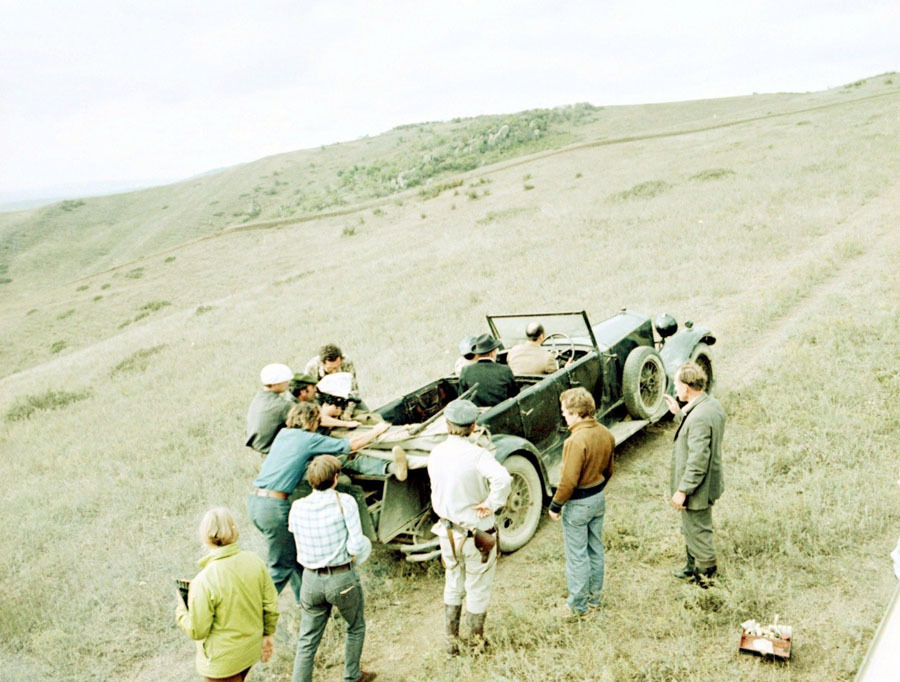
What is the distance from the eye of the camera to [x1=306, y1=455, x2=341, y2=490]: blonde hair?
3.64 meters

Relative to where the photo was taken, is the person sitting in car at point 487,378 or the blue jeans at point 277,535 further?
the person sitting in car at point 487,378

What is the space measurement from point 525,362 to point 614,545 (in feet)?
6.68

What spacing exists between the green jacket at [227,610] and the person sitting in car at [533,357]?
357cm

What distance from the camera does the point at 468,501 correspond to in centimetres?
386

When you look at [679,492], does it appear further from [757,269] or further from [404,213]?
[404,213]

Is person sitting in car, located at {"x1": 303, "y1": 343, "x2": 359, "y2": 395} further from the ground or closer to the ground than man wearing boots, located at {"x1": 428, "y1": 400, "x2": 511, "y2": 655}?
further from the ground

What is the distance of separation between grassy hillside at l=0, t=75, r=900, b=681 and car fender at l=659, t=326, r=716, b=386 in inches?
29.7

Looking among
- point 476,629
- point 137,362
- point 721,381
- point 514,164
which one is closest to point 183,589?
point 476,629

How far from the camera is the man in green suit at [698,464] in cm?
399

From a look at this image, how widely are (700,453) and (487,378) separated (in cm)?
211

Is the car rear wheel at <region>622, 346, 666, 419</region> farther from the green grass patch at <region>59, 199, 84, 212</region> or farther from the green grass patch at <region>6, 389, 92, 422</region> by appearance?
the green grass patch at <region>59, 199, 84, 212</region>

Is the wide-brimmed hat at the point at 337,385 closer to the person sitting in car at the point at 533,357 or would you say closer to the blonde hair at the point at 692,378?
the person sitting in car at the point at 533,357

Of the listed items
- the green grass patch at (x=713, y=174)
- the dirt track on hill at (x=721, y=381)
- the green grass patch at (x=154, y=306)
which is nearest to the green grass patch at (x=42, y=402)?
the green grass patch at (x=154, y=306)

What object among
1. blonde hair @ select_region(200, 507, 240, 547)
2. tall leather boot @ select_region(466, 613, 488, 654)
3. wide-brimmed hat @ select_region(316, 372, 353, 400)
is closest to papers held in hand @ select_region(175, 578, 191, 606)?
blonde hair @ select_region(200, 507, 240, 547)
